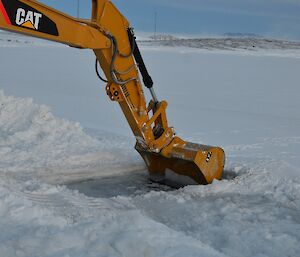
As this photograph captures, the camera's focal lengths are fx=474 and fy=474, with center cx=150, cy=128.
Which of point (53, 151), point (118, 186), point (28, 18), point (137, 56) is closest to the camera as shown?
point (28, 18)

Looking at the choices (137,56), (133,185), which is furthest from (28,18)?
(133,185)

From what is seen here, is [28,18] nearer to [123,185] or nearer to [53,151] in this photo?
[123,185]

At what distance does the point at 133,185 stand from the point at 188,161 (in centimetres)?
89

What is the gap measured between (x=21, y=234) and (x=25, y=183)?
2027mm

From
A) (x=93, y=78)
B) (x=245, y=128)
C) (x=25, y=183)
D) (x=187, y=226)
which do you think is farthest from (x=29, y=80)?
(x=187, y=226)

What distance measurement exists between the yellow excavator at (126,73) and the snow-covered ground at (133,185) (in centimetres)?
31

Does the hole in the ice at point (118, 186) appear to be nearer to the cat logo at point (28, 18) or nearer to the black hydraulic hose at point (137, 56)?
the black hydraulic hose at point (137, 56)

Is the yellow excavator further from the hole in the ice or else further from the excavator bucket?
the hole in the ice

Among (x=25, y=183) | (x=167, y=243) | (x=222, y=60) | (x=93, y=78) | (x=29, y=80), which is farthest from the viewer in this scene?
(x=222, y=60)

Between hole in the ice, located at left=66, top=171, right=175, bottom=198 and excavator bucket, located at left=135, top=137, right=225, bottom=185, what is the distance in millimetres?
233

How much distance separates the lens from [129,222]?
390cm

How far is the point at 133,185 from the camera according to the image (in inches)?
248

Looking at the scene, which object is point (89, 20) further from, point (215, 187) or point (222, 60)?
point (222, 60)

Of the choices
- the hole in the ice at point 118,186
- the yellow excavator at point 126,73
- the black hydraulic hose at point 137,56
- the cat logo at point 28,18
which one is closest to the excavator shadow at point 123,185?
the hole in the ice at point 118,186
